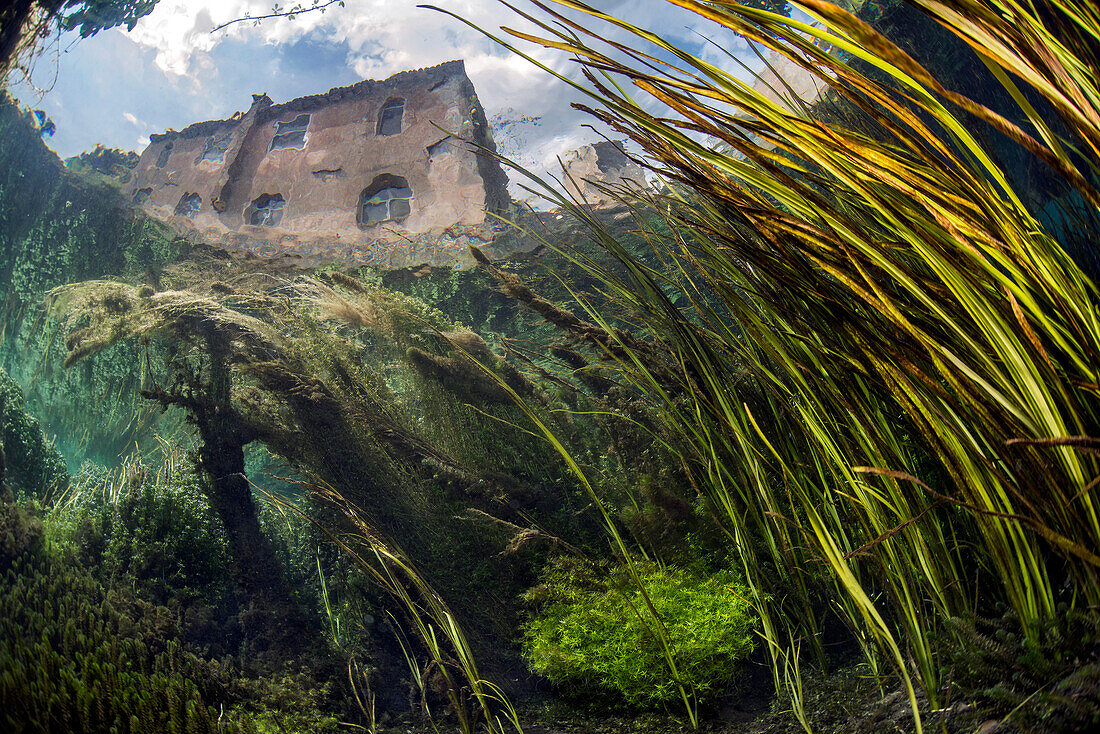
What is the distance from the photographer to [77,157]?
295cm

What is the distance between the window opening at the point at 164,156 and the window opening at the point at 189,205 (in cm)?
A: 25

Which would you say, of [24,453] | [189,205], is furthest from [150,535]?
[189,205]

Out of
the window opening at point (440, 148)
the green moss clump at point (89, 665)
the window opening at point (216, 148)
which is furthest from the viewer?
the window opening at point (440, 148)

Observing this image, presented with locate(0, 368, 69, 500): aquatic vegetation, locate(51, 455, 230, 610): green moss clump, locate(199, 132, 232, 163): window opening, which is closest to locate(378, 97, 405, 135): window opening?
locate(199, 132, 232, 163): window opening

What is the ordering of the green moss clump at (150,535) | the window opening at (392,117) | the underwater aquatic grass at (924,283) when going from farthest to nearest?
the window opening at (392,117)
the green moss clump at (150,535)
the underwater aquatic grass at (924,283)

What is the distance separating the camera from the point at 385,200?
4.48 m

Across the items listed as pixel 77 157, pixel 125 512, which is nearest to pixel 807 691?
pixel 125 512

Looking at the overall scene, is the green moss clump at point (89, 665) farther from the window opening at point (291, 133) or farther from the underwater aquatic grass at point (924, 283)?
the window opening at point (291, 133)

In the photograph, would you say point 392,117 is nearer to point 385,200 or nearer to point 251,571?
point 385,200

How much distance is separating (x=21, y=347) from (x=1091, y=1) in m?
3.14

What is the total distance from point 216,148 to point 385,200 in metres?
1.63

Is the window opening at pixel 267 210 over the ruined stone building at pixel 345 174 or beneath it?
beneath

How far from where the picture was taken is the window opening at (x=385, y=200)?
4.22 m

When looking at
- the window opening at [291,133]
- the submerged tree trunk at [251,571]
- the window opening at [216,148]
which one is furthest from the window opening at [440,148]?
the submerged tree trunk at [251,571]
